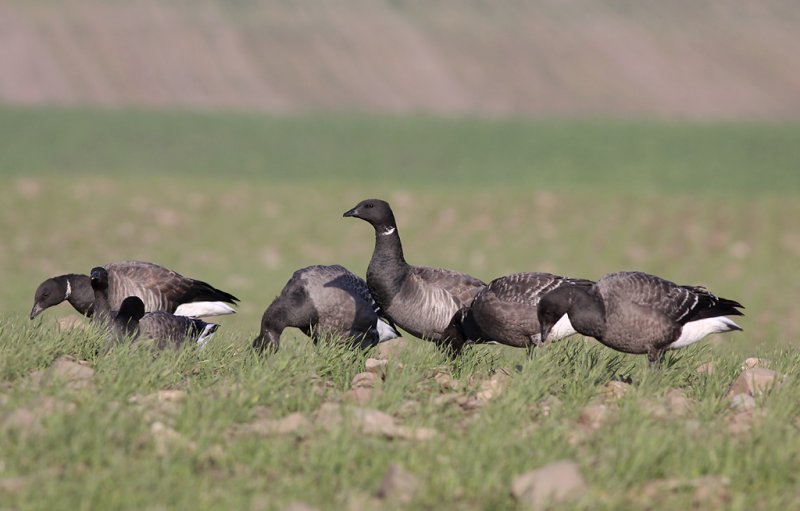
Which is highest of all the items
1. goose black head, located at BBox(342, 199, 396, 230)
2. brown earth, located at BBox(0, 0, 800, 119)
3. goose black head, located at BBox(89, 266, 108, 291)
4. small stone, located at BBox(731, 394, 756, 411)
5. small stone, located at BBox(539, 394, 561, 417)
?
brown earth, located at BBox(0, 0, 800, 119)

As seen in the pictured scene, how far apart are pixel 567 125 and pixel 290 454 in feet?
196

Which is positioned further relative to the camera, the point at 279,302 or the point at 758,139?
the point at 758,139

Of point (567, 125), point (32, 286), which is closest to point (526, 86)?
point (567, 125)

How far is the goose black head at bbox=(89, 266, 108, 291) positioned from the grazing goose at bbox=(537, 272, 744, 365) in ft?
17.3

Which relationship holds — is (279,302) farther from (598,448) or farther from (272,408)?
(598,448)

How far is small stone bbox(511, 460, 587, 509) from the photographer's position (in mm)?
6816

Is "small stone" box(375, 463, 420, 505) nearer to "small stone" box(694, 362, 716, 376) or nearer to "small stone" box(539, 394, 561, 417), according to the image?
"small stone" box(539, 394, 561, 417)

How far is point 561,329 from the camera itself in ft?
35.7

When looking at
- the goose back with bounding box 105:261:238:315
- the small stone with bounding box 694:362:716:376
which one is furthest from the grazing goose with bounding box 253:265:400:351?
the small stone with bounding box 694:362:716:376

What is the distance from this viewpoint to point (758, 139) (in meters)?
59.1

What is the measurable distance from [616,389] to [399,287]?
10.0 feet

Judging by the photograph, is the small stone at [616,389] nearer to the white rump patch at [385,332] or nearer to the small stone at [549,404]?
the small stone at [549,404]

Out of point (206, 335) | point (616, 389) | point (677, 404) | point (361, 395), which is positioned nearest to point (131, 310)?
point (206, 335)

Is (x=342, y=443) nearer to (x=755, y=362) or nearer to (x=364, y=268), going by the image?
(x=755, y=362)
